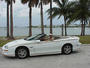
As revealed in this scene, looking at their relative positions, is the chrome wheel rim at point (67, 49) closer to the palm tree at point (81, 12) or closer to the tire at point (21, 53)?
the tire at point (21, 53)

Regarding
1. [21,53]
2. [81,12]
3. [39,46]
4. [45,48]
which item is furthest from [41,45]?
[81,12]

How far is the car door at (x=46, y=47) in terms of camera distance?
6.88m

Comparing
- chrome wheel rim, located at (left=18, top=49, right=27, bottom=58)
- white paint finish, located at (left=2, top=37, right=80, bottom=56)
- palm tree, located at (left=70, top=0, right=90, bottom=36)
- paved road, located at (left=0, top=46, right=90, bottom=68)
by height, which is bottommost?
paved road, located at (left=0, top=46, right=90, bottom=68)

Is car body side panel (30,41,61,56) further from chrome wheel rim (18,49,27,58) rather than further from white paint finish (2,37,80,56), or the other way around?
chrome wheel rim (18,49,27,58)

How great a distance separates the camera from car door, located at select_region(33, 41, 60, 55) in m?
6.88

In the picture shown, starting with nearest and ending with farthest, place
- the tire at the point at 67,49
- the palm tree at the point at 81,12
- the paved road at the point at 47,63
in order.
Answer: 1. the paved road at the point at 47,63
2. the tire at the point at 67,49
3. the palm tree at the point at 81,12

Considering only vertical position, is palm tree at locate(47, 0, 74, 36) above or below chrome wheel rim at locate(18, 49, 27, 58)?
above

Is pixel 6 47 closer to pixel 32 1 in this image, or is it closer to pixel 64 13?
pixel 32 1

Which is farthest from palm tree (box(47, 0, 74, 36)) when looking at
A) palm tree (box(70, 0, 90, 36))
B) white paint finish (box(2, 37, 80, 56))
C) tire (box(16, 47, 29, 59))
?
tire (box(16, 47, 29, 59))

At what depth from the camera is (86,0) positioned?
849 inches

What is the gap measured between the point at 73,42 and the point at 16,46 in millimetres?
3242

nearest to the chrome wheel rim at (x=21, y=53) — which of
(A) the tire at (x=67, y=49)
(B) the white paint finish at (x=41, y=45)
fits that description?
(B) the white paint finish at (x=41, y=45)

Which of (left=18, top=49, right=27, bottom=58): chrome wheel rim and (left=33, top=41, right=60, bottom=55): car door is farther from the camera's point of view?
(left=33, top=41, right=60, bottom=55): car door

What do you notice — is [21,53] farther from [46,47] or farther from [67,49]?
[67,49]
